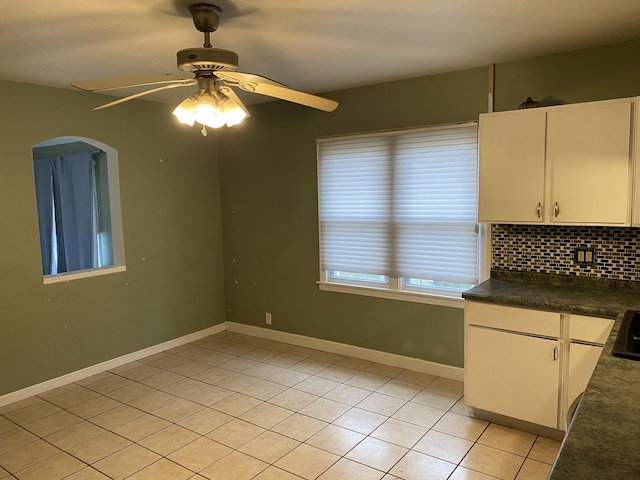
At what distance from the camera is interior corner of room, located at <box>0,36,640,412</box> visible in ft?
10.8

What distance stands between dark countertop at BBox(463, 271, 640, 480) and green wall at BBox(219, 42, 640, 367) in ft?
3.59

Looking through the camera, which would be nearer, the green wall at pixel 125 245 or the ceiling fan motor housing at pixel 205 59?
the ceiling fan motor housing at pixel 205 59

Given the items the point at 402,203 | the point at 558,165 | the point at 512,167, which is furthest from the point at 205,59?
the point at 402,203

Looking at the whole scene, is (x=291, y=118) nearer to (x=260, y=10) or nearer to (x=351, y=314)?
(x=351, y=314)

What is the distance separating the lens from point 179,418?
311 centimetres

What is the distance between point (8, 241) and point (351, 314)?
106 inches

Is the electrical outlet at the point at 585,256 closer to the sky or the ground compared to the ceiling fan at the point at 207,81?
closer to the ground

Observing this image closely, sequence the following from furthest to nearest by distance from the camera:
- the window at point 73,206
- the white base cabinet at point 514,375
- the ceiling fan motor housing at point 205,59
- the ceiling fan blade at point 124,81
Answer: the window at point 73,206
the white base cabinet at point 514,375
the ceiling fan blade at point 124,81
the ceiling fan motor housing at point 205,59

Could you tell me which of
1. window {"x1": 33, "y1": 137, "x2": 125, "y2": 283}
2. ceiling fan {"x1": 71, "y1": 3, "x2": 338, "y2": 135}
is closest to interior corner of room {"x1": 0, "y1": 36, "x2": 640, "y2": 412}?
window {"x1": 33, "y1": 137, "x2": 125, "y2": 283}

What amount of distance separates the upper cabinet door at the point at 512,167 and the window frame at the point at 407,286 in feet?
1.27

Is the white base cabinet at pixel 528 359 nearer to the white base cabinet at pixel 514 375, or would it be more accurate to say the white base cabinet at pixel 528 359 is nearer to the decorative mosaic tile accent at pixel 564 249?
the white base cabinet at pixel 514 375

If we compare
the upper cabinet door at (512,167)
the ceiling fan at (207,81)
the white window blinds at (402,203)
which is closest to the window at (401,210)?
the white window blinds at (402,203)

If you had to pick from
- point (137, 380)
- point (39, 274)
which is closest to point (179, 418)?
point (137, 380)

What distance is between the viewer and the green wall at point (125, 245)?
3.38 meters
